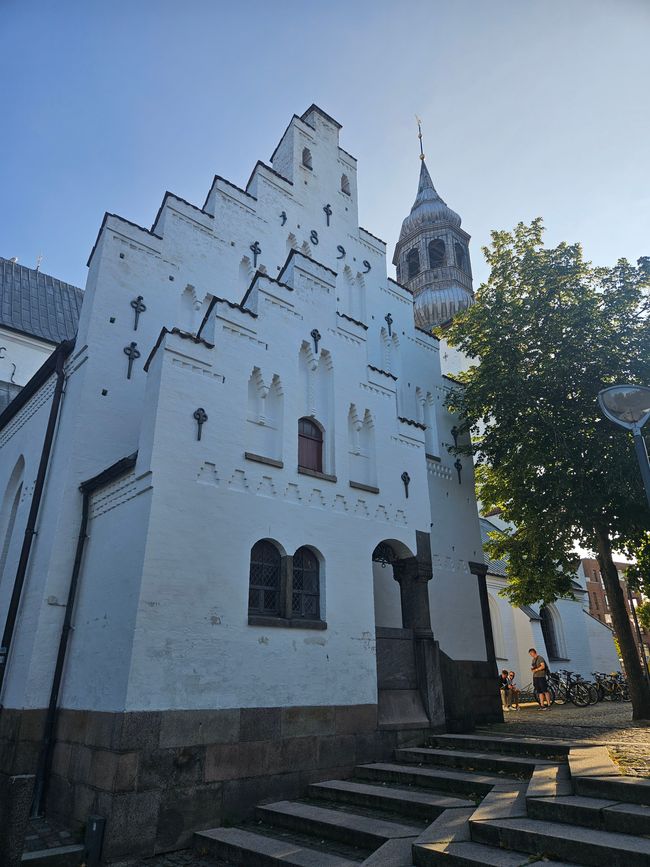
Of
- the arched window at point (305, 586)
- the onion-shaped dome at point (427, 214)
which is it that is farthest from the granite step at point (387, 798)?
the onion-shaped dome at point (427, 214)

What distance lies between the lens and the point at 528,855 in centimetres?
549

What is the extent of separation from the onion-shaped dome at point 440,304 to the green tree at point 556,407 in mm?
16446

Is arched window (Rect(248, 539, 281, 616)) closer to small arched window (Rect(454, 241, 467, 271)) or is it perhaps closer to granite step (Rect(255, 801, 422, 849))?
granite step (Rect(255, 801, 422, 849))

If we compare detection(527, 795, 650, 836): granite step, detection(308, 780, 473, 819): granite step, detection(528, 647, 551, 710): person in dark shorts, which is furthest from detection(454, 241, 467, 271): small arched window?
detection(527, 795, 650, 836): granite step

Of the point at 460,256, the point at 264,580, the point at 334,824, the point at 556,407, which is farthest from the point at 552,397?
the point at 460,256

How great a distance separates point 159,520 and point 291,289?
5863 mm

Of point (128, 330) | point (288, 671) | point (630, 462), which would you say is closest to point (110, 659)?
point (288, 671)

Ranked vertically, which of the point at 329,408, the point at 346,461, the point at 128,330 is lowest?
the point at 346,461

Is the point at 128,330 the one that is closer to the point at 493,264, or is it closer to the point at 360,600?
the point at 360,600

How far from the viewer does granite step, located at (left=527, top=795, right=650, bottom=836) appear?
18.0ft

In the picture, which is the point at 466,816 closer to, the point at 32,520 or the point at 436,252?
the point at 32,520

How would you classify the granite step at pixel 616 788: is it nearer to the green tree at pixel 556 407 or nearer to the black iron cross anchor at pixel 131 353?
the green tree at pixel 556 407

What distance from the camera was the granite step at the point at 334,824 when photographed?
666 cm

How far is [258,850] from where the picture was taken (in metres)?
6.70
